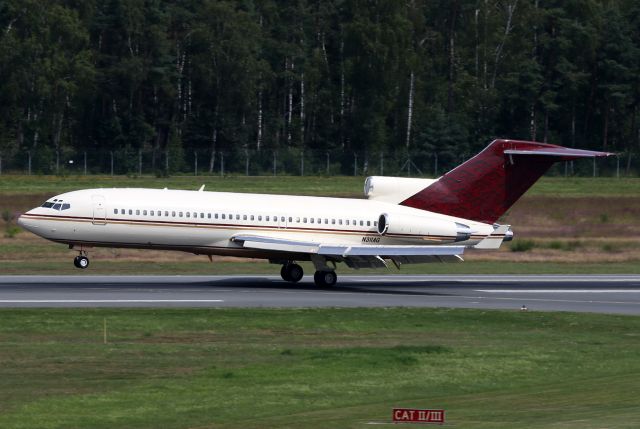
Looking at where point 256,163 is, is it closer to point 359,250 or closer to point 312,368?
point 359,250

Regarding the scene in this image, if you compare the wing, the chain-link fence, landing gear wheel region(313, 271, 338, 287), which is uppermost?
the chain-link fence

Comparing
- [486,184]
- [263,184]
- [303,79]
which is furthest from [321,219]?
[303,79]

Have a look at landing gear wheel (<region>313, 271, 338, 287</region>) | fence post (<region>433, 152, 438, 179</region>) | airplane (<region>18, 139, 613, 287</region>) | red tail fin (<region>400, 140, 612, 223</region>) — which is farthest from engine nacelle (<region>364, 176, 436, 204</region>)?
fence post (<region>433, 152, 438, 179</region>)

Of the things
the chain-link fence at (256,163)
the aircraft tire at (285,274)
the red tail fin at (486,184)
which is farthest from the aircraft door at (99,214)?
the chain-link fence at (256,163)

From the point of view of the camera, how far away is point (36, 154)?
77750 mm

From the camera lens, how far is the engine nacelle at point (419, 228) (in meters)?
40.3

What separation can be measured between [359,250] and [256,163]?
43.0 meters

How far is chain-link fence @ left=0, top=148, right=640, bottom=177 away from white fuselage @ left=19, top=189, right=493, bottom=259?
38727mm

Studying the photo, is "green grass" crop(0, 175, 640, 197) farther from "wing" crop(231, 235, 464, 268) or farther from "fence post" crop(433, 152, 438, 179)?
"wing" crop(231, 235, 464, 268)

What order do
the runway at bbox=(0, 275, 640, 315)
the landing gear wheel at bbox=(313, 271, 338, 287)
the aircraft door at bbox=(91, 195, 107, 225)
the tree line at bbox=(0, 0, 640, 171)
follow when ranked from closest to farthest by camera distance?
the runway at bbox=(0, 275, 640, 315) → the aircraft door at bbox=(91, 195, 107, 225) → the landing gear wheel at bbox=(313, 271, 338, 287) → the tree line at bbox=(0, 0, 640, 171)

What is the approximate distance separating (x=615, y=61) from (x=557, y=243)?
129 feet

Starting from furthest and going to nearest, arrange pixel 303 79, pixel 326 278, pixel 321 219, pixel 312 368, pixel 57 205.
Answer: pixel 303 79 < pixel 321 219 < pixel 326 278 < pixel 57 205 < pixel 312 368

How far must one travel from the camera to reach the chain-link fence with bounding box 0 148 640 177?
77.9 m

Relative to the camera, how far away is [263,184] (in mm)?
73750
